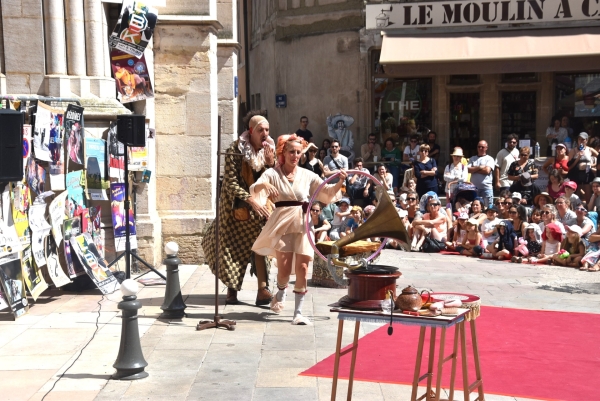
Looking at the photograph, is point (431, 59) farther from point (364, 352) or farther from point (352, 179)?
point (364, 352)

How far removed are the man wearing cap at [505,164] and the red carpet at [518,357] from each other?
24.6ft

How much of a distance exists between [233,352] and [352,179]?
925 centimetres

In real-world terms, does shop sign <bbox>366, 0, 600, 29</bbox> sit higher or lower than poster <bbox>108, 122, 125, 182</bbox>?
higher

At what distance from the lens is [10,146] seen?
7922mm

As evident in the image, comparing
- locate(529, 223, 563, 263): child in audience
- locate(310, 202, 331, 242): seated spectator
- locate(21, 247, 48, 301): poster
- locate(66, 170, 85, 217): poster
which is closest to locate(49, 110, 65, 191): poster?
locate(66, 170, 85, 217): poster

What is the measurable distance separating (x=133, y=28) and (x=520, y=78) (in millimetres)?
11894

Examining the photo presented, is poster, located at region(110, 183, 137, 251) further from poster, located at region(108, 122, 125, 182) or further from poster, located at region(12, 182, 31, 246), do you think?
poster, located at region(12, 182, 31, 246)

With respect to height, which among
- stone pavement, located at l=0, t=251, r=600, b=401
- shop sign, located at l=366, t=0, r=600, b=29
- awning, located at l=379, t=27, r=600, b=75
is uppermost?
shop sign, located at l=366, t=0, r=600, b=29

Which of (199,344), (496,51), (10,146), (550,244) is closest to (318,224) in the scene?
(550,244)

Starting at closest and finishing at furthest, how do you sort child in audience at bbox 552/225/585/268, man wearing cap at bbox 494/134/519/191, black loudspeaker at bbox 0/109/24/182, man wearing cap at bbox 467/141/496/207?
black loudspeaker at bbox 0/109/24/182, child in audience at bbox 552/225/585/268, man wearing cap at bbox 467/141/496/207, man wearing cap at bbox 494/134/519/191

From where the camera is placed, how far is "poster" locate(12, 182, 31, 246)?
864 centimetres

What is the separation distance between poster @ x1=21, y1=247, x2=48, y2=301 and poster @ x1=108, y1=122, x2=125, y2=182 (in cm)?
186

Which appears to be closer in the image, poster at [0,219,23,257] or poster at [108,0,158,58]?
poster at [0,219,23,257]

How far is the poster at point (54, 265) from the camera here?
30.5 ft
